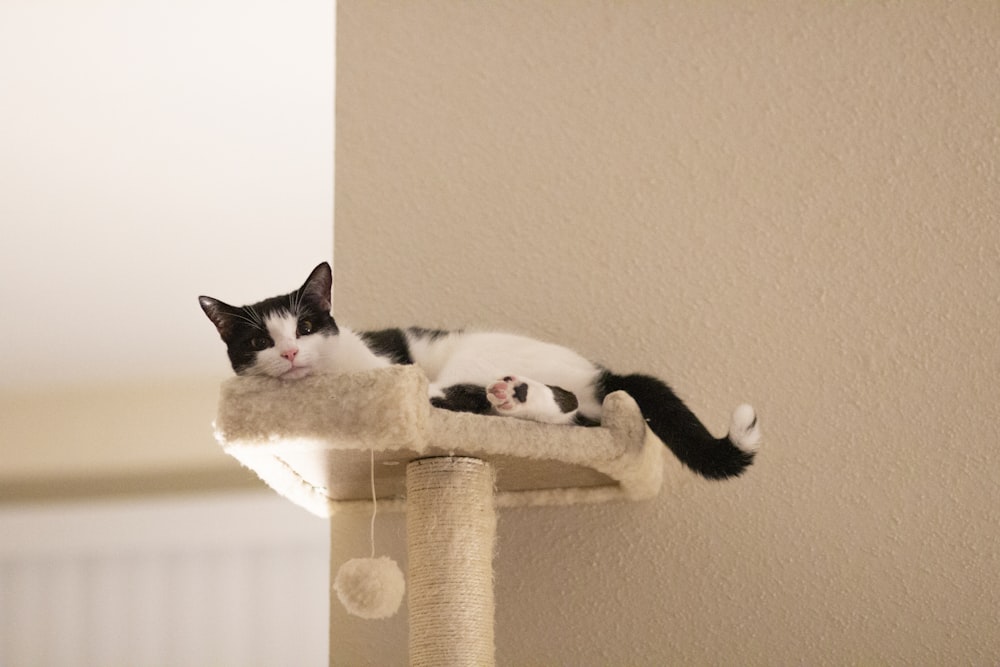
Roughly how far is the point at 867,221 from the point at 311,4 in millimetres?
1234

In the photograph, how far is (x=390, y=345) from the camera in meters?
1.31

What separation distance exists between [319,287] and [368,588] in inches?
15.4

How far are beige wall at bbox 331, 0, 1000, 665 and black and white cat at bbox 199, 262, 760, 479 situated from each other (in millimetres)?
242

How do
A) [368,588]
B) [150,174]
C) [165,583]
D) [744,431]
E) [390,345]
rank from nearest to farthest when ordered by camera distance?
[368,588], [744,431], [390,345], [150,174], [165,583]

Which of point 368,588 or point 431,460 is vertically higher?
point 431,460

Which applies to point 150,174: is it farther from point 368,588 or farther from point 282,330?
point 368,588

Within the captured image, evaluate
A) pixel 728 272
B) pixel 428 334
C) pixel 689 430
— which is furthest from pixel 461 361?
pixel 728 272

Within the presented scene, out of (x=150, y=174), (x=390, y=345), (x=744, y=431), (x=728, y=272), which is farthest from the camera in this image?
(x=150, y=174)

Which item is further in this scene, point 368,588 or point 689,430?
point 689,430

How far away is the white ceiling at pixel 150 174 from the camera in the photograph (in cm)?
218

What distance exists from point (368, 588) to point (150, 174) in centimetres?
213

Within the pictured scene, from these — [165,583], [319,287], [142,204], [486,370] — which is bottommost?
[165,583]

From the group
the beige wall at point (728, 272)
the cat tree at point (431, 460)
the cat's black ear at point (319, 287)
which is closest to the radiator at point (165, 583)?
the beige wall at point (728, 272)

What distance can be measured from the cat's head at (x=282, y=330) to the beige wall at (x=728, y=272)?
362mm
